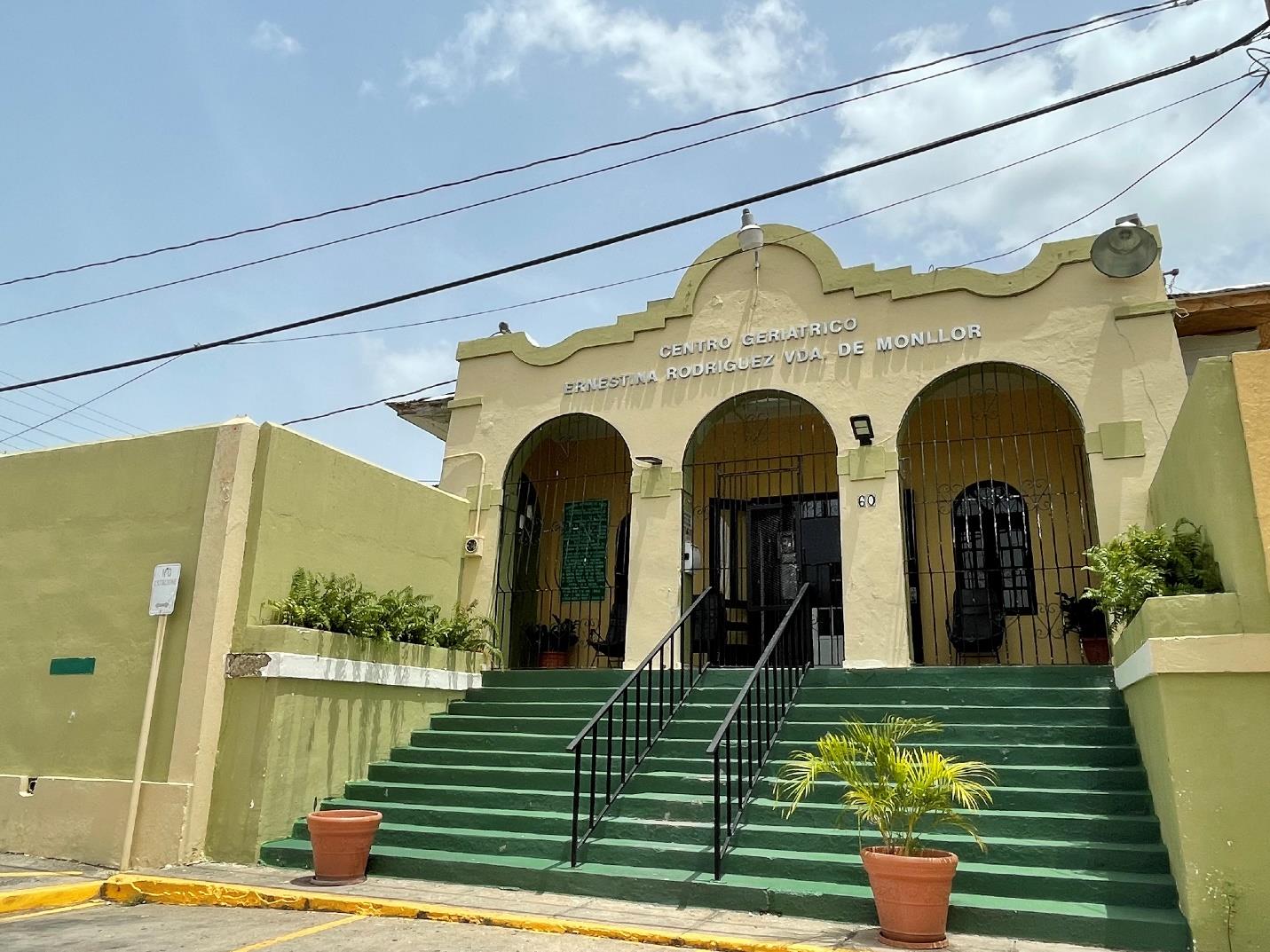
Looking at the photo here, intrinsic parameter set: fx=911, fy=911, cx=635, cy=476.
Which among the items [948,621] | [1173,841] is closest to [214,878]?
A: [1173,841]

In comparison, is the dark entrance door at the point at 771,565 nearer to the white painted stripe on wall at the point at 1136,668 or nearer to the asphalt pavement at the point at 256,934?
the white painted stripe on wall at the point at 1136,668

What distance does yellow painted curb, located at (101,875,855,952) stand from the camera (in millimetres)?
4754

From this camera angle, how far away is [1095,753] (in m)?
6.42

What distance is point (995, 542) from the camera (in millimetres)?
10633

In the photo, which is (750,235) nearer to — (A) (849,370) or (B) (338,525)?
(A) (849,370)

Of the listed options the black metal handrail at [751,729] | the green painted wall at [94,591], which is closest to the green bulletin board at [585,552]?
the black metal handrail at [751,729]

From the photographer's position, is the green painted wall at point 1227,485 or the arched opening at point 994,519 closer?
the green painted wall at point 1227,485

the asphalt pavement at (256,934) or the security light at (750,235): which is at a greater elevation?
the security light at (750,235)

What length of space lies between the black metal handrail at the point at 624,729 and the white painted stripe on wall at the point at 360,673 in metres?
1.87

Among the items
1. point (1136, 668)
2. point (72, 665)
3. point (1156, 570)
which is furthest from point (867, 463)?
point (72, 665)

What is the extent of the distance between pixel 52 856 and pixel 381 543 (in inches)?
143

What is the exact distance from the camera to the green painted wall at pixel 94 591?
7.38m

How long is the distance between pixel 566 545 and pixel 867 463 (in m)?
4.51

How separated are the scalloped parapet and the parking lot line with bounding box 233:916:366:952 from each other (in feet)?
23.5
